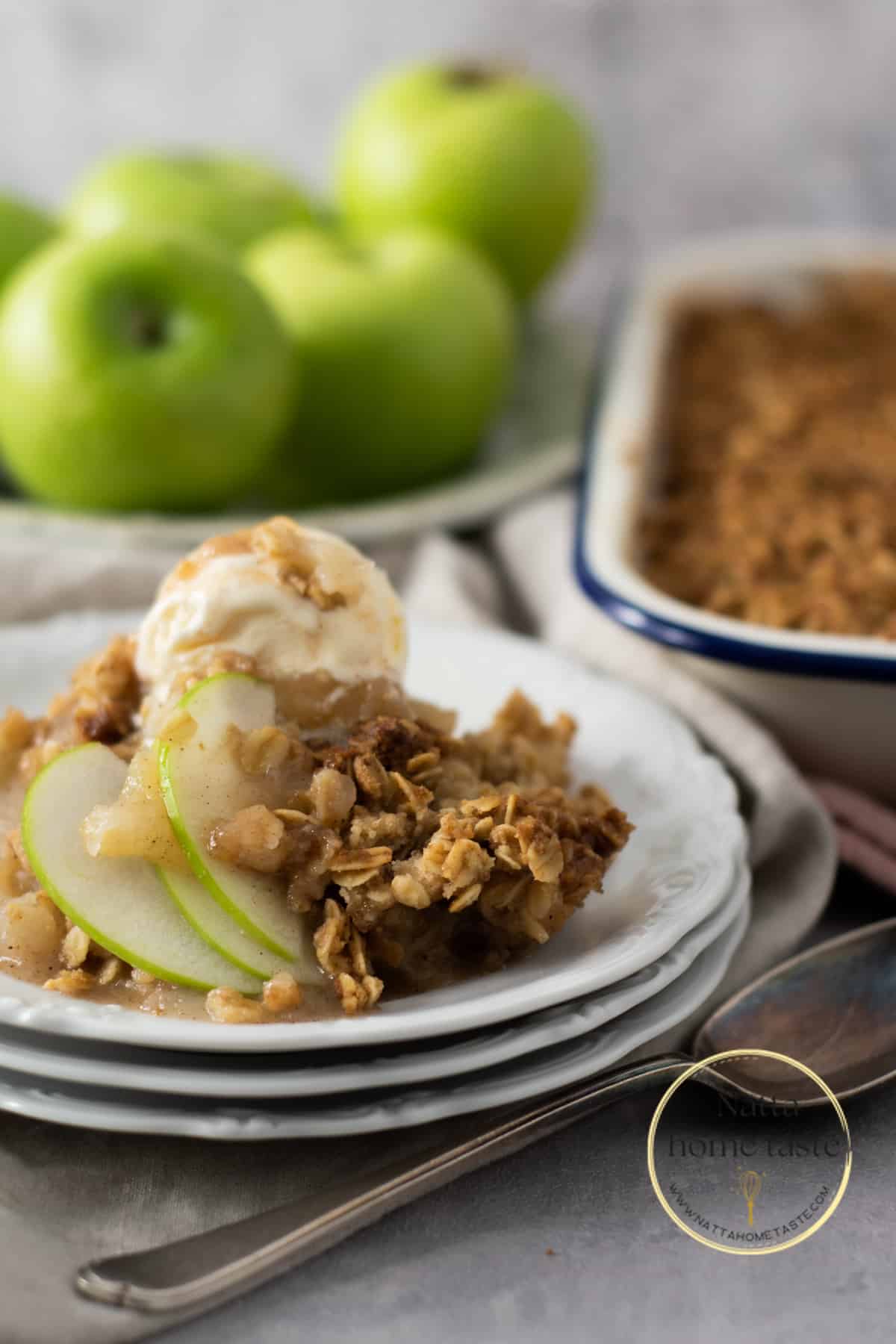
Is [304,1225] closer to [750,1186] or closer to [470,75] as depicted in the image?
[750,1186]

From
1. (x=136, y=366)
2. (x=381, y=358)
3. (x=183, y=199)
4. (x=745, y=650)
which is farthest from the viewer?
(x=183, y=199)

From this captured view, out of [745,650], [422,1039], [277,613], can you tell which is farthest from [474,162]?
[422,1039]

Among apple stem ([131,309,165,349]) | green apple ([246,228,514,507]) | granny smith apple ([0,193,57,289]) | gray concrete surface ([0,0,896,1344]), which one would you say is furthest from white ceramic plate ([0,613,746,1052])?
gray concrete surface ([0,0,896,1344])

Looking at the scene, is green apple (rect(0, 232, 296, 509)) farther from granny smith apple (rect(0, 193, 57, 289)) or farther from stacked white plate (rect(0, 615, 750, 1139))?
stacked white plate (rect(0, 615, 750, 1139))

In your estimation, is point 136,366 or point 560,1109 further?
point 136,366

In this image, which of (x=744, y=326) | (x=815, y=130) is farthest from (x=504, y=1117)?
(x=815, y=130)

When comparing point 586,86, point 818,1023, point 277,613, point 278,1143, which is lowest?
point 586,86

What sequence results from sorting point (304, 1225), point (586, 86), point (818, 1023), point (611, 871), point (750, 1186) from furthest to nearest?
point (586, 86) → point (611, 871) → point (818, 1023) → point (750, 1186) → point (304, 1225)

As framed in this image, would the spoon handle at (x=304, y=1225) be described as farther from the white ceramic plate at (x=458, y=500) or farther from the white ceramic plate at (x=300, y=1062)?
the white ceramic plate at (x=458, y=500)
